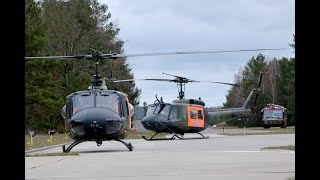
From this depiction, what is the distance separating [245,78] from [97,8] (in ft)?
157

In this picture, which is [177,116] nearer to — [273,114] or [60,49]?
[60,49]

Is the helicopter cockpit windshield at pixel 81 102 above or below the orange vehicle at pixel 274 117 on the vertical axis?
above

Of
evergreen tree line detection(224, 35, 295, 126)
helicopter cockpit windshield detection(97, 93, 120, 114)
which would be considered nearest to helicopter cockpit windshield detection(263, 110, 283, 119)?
evergreen tree line detection(224, 35, 295, 126)

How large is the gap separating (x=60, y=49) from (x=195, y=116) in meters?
21.0

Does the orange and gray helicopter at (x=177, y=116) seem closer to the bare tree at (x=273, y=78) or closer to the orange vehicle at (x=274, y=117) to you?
the orange vehicle at (x=274, y=117)

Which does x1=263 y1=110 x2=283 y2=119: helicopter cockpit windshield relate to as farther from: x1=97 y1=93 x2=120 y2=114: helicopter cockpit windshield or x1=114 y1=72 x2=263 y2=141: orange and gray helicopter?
x1=97 y1=93 x2=120 y2=114: helicopter cockpit windshield

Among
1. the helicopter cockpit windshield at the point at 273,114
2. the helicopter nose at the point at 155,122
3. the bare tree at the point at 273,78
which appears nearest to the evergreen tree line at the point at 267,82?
the bare tree at the point at 273,78

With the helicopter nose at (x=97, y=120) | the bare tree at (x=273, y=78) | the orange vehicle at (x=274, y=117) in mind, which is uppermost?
the bare tree at (x=273, y=78)

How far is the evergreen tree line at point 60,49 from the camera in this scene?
39125 millimetres

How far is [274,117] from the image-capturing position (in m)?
65.4

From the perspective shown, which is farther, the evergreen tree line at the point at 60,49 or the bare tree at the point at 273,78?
the bare tree at the point at 273,78

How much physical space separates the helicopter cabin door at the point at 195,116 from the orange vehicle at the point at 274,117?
110 feet

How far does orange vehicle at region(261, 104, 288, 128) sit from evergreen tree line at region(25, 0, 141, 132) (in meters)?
17.0
